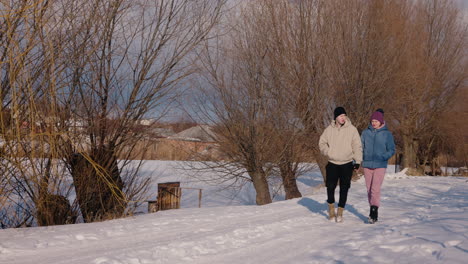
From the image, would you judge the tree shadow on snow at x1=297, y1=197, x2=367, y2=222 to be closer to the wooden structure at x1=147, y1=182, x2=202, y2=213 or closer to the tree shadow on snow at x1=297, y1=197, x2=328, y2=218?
the tree shadow on snow at x1=297, y1=197, x2=328, y2=218

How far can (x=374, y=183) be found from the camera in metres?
6.00

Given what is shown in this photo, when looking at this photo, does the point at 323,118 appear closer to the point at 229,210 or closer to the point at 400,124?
the point at 229,210

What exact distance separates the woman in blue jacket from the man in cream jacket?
5.9 inches

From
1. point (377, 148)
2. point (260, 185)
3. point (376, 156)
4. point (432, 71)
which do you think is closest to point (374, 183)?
point (376, 156)

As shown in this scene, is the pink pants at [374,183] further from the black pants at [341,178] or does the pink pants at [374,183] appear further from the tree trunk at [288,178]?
the tree trunk at [288,178]

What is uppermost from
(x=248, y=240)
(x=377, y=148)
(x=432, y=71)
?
(x=432, y=71)

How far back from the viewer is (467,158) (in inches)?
1052

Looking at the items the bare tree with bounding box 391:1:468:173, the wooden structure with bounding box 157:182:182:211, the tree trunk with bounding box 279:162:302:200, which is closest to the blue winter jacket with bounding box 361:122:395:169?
the wooden structure with bounding box 157:182:182:211

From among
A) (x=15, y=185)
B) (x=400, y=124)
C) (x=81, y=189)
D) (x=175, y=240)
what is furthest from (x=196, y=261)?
(x=400, y=124)

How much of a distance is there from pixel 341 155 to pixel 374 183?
65 cm

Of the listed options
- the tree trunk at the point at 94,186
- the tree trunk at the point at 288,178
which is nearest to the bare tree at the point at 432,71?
the tree trunk at the point at 288,178

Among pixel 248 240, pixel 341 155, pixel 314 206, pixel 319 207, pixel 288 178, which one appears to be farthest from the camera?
pixel 288 178

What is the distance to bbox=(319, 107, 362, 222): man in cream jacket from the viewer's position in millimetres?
6125

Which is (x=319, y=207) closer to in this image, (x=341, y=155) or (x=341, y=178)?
(x=341, y=178)
